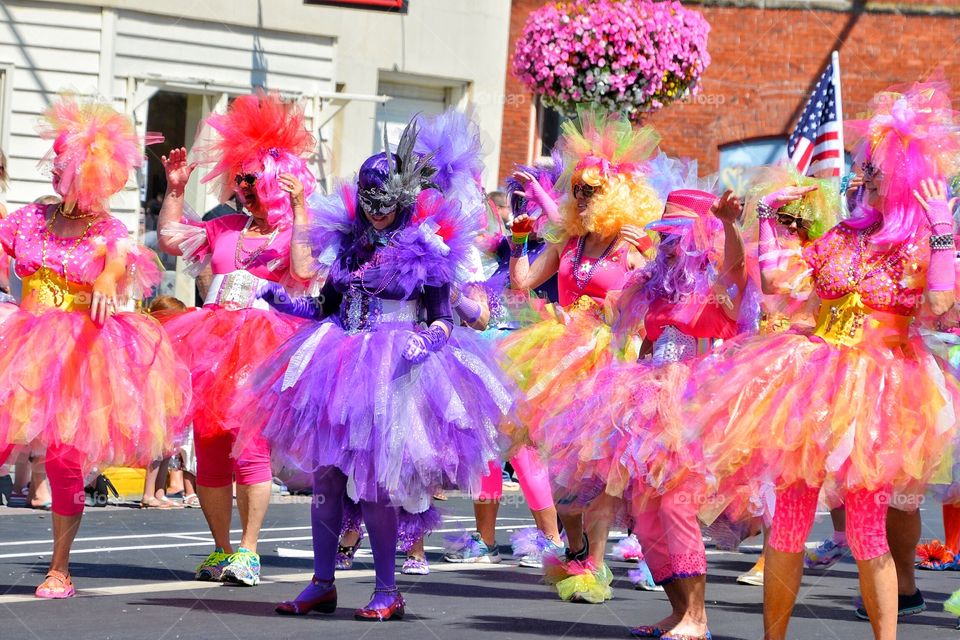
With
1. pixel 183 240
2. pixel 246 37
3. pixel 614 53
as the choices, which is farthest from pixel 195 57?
pixel 183 240

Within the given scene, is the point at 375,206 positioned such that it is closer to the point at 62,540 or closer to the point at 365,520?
the point at 365,520

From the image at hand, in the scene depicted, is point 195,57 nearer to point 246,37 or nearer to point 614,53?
point 246,37

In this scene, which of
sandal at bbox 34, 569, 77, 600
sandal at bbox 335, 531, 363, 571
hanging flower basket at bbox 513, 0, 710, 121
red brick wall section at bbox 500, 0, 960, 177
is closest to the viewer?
sandal at bbox 34, 569, 77, 600

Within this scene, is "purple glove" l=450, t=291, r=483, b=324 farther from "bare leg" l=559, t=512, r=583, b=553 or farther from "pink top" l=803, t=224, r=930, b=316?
"pink top" l=803, t=224, r=930, b=316

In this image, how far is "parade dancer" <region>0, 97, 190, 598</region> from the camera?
23.0 feet

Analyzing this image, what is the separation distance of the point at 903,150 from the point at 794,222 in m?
1.66

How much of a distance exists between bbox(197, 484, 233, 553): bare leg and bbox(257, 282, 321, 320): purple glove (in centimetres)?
136

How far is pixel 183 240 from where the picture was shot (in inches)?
325

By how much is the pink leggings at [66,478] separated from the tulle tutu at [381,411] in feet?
3.24

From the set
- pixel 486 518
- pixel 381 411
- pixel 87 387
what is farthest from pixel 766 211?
pixel 486 518

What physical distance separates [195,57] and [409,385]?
10.9 metres

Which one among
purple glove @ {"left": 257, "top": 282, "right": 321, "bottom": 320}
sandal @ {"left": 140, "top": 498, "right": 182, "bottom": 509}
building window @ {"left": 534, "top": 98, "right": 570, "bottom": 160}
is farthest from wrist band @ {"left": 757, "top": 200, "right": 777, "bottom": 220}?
building window @ {"left": 534, "top": 98, "right": 570, "bottom": 160}

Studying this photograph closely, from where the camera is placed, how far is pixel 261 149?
806 cm

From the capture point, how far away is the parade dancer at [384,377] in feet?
21.4
